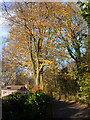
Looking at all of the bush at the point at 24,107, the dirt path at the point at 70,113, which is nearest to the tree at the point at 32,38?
the dirt path at the point at 70,113

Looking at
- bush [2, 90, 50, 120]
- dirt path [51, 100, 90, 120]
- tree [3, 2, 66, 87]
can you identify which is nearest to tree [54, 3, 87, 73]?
tree [3, 2, 66, 87]

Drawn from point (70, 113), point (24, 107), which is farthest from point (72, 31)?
point (24, 107)

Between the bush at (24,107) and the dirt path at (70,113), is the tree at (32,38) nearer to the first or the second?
the dirt path at (70,113)

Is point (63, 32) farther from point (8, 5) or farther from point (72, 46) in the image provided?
point (8, 5)

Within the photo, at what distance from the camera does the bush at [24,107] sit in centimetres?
264

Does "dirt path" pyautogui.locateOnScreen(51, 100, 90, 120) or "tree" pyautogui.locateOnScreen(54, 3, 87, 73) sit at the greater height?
"tree" pyautogui.locateOnScreen(54, 3, 87, 73)

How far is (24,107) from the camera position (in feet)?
10.6

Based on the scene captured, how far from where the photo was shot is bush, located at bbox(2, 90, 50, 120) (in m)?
2.64

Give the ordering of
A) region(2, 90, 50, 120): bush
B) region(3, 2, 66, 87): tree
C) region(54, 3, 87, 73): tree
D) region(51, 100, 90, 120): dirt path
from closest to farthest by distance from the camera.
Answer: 1. region(2, 90, 50, 120): bush
2. region(51, 100, 90, 120): dirt path
3. region(3, 2, 66, 87): tree
4. region(54, 3, 87, 73): tree

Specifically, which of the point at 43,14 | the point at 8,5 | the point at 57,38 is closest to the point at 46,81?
the point at 57,38

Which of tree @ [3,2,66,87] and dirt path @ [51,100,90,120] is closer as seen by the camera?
dirt path @ [51,100,90,120]

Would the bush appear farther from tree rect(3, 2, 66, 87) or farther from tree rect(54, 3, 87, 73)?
tree rect(54, 3, 87, 73)

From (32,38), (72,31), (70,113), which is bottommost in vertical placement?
(70,113)

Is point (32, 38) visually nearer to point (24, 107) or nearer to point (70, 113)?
point (70, 113)
